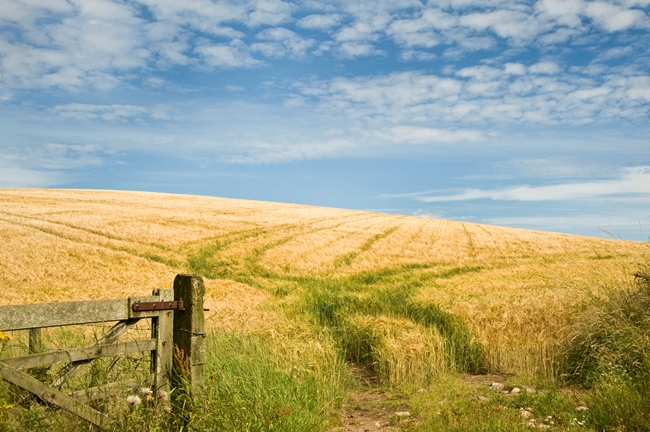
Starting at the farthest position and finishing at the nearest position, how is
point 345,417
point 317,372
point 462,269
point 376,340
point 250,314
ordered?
point 462,269 < point 250,314 < point 376,340 < point 317,372 < point 345,417

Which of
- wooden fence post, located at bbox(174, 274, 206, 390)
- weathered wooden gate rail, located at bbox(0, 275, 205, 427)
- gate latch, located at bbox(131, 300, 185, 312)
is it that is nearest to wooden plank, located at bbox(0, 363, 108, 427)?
weathered wooden gate rail, located at bbox(0, 275, 205, 427)

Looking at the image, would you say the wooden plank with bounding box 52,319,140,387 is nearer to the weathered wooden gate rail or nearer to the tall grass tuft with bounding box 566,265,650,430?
the weathered wooden gate rail

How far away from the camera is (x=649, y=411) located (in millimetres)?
6992

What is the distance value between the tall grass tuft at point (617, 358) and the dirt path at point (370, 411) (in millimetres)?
3129

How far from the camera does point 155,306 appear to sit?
618 centimetres

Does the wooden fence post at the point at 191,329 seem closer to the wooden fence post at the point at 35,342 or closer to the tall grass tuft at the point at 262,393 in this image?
the tall grass tuft at the point at 262,393

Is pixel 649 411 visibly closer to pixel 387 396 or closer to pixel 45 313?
pixel 387 396

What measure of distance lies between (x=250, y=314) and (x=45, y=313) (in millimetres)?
12214

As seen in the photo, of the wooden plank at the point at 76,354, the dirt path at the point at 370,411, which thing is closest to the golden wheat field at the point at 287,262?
the dirt path at the point at 370,411

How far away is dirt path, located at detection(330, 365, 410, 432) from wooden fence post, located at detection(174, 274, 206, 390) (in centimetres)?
288

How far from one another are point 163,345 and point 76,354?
3.38 feet

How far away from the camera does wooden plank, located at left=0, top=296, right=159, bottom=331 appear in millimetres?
5195

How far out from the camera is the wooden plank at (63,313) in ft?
17.0

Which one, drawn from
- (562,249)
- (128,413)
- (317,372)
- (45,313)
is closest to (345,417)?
(317,372)
